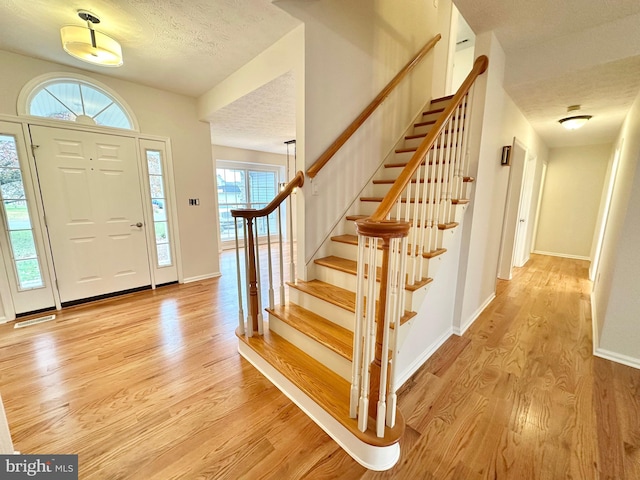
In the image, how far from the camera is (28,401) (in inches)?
62.2

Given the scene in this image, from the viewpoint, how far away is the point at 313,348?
1722 mm

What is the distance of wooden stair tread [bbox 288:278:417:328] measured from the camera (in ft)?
5.66

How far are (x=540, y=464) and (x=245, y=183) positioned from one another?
20.3 feet

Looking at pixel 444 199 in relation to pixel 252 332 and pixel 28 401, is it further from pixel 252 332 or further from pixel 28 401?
pixel 28 401

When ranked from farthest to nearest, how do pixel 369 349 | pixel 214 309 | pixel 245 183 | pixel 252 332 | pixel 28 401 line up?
pixel 245 183
pixel 214 309
pixel 252 332
pixel 28 401
pixel 369 349

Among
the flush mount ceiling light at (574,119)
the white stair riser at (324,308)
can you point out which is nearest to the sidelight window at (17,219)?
the white stair riser at (324,308)

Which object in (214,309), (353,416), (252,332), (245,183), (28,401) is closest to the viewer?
(353,416)

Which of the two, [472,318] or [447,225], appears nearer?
[447,225]

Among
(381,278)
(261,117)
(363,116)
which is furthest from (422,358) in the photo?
(261,117)

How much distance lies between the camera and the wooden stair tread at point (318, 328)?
1569 mm

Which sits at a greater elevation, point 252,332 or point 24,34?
point 24,34

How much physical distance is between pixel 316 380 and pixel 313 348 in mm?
212

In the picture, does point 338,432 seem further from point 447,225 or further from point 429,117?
point 429,117

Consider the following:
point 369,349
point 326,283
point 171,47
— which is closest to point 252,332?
point 326,283
